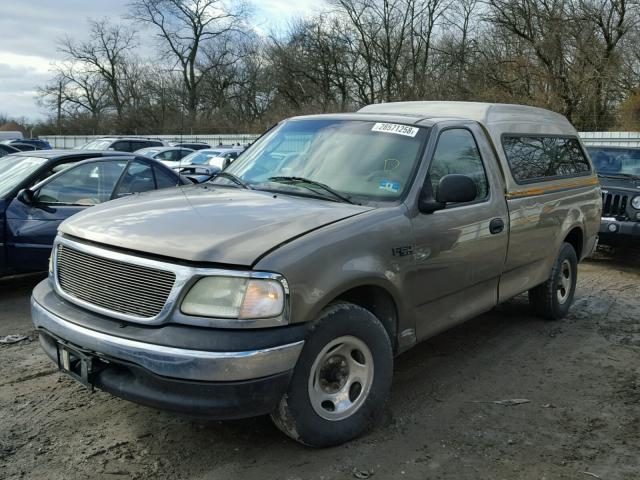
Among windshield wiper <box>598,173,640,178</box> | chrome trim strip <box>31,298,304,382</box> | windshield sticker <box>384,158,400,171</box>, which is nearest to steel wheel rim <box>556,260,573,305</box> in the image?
windshield sticker <box>384,158,400,171</box>

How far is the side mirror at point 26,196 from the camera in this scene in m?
6.18

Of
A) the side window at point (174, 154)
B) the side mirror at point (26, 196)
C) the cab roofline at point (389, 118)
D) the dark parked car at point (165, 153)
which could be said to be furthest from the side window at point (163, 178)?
the side window at point (174, 154)

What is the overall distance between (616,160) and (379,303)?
8250mm

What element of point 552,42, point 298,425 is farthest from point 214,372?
point 552,42

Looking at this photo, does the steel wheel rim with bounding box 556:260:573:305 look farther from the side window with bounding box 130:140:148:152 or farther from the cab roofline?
the side window with bounding box 130:140:148:152

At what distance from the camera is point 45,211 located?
20.6ft

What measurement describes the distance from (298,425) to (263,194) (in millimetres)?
1482

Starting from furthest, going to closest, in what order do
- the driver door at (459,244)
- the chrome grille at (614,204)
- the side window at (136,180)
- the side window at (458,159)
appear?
the chrome grille at (614,204), the side window at (136,180), the side window at (458,159), the driver door at (459,244)

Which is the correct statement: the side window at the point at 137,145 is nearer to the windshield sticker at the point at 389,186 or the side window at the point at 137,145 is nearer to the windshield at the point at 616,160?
the windshield at the point at 616,160

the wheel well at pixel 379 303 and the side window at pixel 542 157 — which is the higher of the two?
the side window at pixel 542 157

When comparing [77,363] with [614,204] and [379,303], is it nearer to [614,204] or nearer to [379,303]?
[379,303]

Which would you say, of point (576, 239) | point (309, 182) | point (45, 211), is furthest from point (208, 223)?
point (576, 239)

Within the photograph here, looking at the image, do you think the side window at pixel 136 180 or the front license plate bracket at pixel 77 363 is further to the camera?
the side window at pixel 136 180

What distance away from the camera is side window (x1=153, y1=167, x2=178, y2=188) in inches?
292
